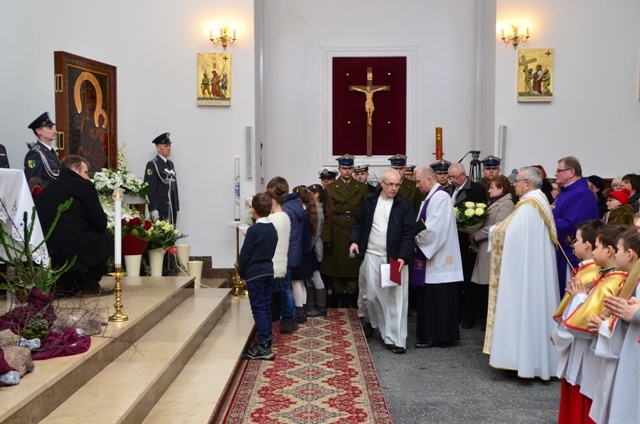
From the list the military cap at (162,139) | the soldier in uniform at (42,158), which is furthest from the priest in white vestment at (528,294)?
the military cap at (162,139)

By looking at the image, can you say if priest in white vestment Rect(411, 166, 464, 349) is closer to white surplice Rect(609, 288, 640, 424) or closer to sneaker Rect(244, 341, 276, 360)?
sneaker Rect(244, 341, 276, 360)

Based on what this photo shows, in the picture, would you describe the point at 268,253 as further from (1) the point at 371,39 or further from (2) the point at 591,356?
(1) the point at 371,39

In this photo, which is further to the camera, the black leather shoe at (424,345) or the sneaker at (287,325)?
the sneaker at (287,325)

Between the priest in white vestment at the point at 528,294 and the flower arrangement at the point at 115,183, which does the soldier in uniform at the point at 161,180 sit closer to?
the flower arrangement at the point at 115,183

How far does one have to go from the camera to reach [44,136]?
8961 millimetres

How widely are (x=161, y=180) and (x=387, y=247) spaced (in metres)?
5.04

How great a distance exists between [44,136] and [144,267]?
6.40ft

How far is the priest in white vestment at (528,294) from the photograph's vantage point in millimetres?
6641

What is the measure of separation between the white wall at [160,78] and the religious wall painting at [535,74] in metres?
4.33

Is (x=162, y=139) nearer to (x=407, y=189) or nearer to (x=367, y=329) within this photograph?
(x=407, y=189)

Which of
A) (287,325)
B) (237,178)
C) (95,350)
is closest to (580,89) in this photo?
(237,178)

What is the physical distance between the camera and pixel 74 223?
667cm

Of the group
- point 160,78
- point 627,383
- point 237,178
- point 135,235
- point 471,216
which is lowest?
point 627,383

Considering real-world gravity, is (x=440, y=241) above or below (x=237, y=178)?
below
